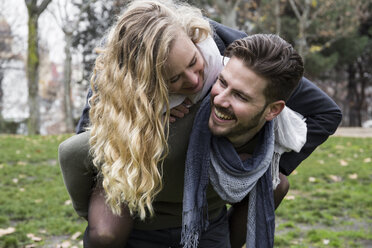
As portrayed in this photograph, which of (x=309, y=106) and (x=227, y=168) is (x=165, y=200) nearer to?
(x=227, y=168)

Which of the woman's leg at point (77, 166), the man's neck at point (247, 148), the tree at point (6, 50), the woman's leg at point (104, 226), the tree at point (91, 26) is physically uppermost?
the man's neck at point (247, 148)

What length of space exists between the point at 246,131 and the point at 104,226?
3.02ft

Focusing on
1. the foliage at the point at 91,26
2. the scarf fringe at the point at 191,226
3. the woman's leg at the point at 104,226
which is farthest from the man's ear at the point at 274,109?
the foliage at the point at 91,26

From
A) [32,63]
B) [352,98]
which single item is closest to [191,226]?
[32,63]

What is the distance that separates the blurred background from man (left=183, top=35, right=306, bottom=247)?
33.5 feet

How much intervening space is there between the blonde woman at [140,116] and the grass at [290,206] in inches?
47.5

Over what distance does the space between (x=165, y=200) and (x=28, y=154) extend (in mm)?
5064

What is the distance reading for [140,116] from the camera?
2.13 m

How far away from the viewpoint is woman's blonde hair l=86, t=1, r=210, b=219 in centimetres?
213

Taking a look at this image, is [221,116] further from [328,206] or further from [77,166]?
[328,206]

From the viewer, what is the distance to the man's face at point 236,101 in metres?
2.11

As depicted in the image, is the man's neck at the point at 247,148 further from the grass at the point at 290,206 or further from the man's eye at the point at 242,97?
the grass at the point at 290,206

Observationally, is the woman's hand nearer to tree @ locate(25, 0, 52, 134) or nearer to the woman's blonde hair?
the woman's blonde hair

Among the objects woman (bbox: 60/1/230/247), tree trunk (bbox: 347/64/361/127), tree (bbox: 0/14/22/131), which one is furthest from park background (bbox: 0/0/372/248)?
tree (bbox: 0/14/22/131)
